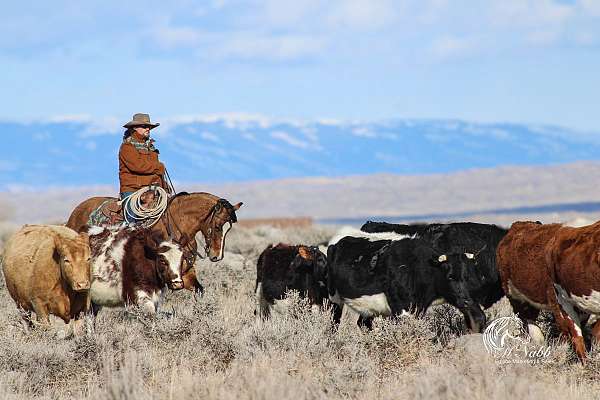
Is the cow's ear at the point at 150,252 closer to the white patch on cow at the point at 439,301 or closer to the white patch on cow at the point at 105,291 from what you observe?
the white patch on cow at the point at 105,291

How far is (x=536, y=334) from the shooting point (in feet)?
35.2

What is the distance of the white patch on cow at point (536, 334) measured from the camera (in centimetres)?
1060

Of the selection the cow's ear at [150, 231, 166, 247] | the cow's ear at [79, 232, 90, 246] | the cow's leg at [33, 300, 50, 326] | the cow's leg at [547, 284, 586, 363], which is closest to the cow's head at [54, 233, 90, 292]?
the cow's ear at [79, 232, 90, 246]

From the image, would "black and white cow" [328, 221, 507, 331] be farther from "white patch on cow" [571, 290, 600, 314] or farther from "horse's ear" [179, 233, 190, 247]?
"horse's ear" [179, 233, 190, 247]

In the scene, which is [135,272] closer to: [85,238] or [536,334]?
[85,238]

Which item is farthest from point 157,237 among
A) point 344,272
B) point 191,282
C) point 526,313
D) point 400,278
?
point 526,313

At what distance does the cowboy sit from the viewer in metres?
14.6

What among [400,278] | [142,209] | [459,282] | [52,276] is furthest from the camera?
[142,209]

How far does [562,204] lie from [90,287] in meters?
96.0

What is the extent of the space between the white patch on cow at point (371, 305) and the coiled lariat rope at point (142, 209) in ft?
9.23

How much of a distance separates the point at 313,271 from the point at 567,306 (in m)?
4.06

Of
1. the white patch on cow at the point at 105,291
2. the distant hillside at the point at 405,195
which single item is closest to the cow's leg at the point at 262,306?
the white patch on cow at the point at 105,291

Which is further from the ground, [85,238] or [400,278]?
[85,238]

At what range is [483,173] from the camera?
133 m
